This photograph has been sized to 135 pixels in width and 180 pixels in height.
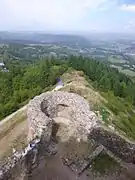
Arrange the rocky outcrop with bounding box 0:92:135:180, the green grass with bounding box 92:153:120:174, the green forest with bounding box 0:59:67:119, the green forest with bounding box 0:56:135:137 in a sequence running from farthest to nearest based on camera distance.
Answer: the green forest with bounding box 0:56:135:137 < the green forest with bounding box 0:59:67:119 < the green grass with bounding box 92:153:120:174 < the rocky outcrop with bounding box 0:92:135:180

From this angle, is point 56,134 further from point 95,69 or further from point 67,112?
point 95,69

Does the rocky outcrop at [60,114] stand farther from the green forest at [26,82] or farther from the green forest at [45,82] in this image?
the green forest at [45,82]

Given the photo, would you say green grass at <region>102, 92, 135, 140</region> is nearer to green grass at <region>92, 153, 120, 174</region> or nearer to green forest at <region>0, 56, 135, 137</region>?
green grass at <region>92, 153, 120, 174</region>

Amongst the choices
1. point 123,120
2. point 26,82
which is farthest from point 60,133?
point 26,82

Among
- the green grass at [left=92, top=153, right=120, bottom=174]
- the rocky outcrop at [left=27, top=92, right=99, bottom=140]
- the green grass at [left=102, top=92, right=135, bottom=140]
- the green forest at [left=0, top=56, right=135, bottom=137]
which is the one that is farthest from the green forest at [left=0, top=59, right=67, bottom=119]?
the green grass at [left=92, top=153, right=120, bottom=174]

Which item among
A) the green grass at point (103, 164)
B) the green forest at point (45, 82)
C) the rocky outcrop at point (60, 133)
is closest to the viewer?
the rocky outcrop at point (60, 133)

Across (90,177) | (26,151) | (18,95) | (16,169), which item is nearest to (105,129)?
(90,177)

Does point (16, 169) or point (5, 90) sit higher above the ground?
point (16, 169)

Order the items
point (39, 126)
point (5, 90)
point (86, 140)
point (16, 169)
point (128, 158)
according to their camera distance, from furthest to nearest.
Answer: point (5, 90)
point (86, 140)
point (39, 126)
point (128, 158)
point (16, 169)

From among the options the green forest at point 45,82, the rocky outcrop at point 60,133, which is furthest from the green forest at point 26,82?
the rocky outcrop at point 60,133
